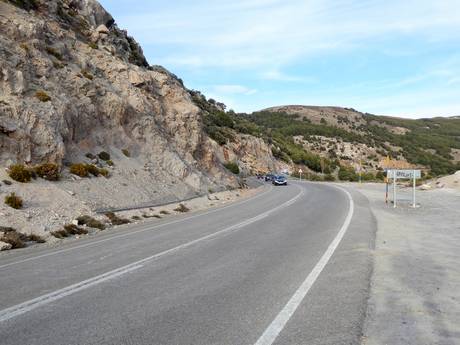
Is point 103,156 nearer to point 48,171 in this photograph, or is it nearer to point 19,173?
point 48,171

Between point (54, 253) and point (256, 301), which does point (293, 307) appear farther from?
point (54, 253)

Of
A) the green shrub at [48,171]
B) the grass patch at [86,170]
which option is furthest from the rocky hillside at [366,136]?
the green shrub at [48,171]

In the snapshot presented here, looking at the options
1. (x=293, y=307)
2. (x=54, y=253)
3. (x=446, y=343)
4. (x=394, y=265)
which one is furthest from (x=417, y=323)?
(x=54, y=253)

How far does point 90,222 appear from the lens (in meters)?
18.3

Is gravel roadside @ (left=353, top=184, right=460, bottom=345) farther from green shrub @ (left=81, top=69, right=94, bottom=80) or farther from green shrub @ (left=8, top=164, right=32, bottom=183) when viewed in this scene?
green shrub @ (left=81, top=69, right=94, bottom=80)

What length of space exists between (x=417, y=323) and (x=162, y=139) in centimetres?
3049

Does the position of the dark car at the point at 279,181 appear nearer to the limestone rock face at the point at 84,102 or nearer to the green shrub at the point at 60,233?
the limestone rock face at the point at 84,102

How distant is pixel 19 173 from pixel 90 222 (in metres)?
4.38

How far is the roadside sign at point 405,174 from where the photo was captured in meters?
24.0

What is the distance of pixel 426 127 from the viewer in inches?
6836

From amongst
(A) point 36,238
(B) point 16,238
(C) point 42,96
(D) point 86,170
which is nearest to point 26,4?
(C) point 42,96

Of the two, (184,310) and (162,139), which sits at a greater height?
(162,139)

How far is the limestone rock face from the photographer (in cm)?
2391

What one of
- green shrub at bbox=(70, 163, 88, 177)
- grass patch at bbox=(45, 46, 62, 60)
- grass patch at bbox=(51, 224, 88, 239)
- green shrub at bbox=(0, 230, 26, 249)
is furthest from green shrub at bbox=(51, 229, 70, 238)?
grass patch at bbox=(45, 46, 62, 60)
